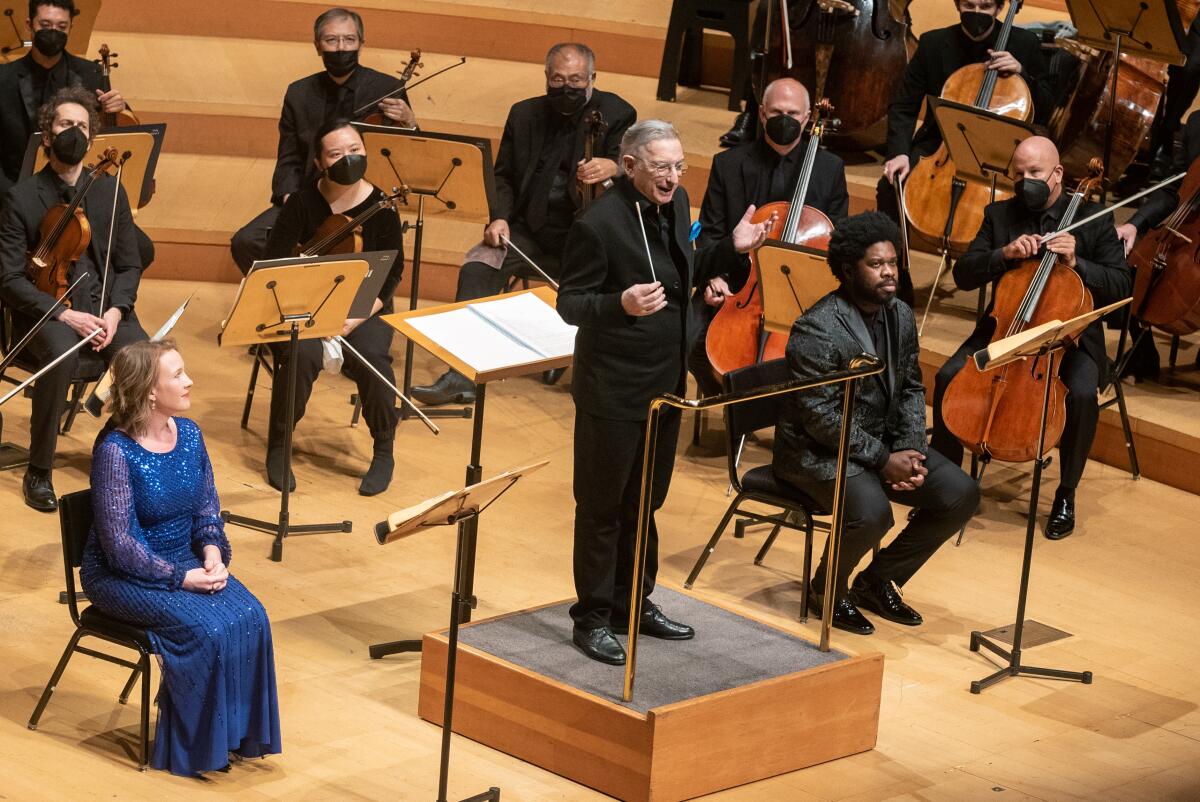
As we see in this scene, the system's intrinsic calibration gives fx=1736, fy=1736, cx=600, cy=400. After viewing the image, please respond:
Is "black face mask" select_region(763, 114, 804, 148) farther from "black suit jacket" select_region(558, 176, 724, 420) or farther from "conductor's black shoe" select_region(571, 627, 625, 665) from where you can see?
"conductor's black shoe" select_region(571, 627, 625, 665)

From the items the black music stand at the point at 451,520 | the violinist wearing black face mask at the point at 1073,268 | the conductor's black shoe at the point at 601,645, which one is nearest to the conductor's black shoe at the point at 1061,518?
the violinist wearing black face mask at the point at 1073,268

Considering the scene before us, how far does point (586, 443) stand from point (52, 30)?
11.4 ft

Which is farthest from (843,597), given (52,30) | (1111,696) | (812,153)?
(52,30)

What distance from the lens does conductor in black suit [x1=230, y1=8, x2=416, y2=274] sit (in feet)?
21.3

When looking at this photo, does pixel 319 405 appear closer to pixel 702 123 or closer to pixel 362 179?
pixel 362 179

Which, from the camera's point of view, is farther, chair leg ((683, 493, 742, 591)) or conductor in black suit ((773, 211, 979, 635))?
chair leg ((683, 493, 742, 591))

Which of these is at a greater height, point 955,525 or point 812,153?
point 812,153

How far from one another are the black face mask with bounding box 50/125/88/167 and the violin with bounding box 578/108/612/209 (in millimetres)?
1610

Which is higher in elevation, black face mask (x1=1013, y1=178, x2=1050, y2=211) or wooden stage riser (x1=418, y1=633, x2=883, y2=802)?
black face mask (x1=1013, y1=178, x2=1050, y2=211)

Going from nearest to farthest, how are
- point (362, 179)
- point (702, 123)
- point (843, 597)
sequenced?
point (843, 597) → point (362, 179) → point (702, 123)

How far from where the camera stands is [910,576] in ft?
16.1

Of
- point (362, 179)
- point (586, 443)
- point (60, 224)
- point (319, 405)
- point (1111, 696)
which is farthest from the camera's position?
point (319, 405)

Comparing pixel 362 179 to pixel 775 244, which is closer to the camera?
pixel 775 244

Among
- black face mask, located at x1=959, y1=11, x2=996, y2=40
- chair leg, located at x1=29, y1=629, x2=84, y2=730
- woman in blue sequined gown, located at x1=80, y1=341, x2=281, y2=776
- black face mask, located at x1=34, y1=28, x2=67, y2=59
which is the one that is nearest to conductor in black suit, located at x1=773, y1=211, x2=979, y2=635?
woman in blue sequined gown, located at x1=80, y1=341, x2=281, y2=776
